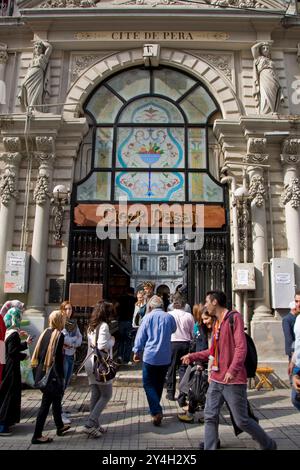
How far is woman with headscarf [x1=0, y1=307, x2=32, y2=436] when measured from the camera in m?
5.28

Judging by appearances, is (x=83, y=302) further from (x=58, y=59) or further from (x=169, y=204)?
(x=58, y=59)

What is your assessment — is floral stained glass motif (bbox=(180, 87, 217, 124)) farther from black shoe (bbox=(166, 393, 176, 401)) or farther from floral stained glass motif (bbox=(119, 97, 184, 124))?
black shoe (bbox=(166, 393, 176, 401))

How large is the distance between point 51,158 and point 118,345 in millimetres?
5462

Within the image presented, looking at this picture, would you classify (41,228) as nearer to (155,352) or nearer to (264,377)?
(155,352)

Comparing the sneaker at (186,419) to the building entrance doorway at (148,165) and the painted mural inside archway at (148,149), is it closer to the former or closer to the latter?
the building entrance doorway at (148,165)

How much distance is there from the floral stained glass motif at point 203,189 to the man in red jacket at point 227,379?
258 inches

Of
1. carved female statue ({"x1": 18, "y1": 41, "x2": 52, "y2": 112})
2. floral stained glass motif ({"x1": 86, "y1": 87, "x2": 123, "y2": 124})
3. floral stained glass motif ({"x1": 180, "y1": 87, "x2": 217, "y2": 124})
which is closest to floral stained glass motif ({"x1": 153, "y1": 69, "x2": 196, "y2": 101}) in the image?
floral stained glass motif ({"x1": 180, "y1": 87, "x2": 217, "y2": 124})

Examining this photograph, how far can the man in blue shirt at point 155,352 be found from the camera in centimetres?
561

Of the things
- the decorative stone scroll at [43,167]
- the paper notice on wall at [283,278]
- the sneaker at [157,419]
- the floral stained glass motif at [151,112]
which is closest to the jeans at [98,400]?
the sneaker at [157,419]

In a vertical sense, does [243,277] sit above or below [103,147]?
below

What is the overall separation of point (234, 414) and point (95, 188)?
7.92 m

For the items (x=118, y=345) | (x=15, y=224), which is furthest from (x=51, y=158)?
(x=118, y=345)

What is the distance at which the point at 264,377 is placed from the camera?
8.10 m

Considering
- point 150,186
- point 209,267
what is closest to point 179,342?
point 209,267
